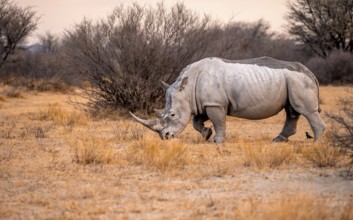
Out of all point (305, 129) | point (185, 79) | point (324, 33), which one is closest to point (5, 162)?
point (185, 79)

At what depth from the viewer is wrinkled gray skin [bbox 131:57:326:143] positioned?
31.0ft

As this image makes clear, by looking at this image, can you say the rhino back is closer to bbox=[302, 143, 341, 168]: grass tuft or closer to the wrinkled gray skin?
the wrinkled gray skin

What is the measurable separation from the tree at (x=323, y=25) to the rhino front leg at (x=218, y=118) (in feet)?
74.8

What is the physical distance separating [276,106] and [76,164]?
11.5 feet

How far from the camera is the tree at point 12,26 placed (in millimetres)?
23750

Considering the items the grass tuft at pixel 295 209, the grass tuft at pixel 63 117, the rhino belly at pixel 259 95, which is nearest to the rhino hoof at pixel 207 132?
the rhino belly at pixel 259 95

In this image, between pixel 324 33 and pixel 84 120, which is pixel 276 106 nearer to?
pixel 84 120

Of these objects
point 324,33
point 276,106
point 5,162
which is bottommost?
Answer: point 5,162

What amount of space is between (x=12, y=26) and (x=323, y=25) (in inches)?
643

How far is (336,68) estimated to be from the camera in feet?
91.9

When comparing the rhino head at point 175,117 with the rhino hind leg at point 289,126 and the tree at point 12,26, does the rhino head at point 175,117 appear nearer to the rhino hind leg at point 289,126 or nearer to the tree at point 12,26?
the rhino hind leg at point 289,126

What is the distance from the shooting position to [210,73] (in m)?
9.59

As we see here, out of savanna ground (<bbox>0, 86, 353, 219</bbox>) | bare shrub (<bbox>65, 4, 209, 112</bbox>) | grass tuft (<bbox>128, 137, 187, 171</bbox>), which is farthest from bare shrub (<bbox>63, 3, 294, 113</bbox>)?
grass tuft (<bbox>128, 137, 187, 171</bbox>)

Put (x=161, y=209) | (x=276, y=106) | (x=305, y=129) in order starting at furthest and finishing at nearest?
(x=305, y=129) < (x=276, y=106) < (x=161, y=209)
